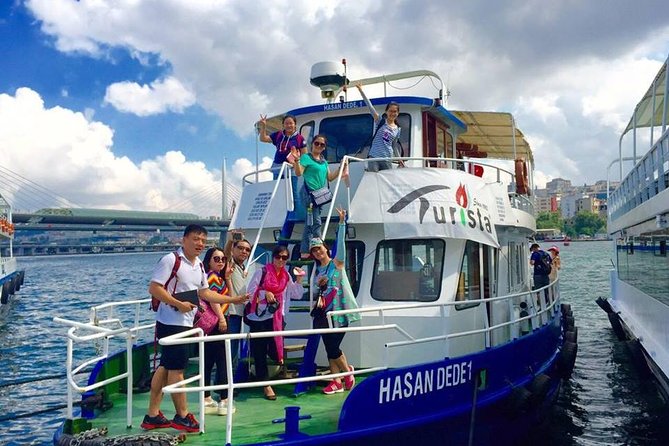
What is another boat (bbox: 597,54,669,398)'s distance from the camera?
9273 millimetres

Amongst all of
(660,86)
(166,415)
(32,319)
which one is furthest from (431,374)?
(32,319)

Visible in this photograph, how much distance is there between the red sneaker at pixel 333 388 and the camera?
6551mm

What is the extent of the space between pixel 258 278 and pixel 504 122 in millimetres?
7801

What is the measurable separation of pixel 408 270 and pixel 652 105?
662cm

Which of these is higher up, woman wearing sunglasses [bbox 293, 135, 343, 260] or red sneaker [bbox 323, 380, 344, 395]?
woman wearing sunglasses [bbox 293, 135, 343, 260]

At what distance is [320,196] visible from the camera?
766cm

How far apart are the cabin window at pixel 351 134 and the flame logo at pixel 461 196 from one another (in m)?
1.28

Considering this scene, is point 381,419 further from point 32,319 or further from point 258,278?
point 32,319

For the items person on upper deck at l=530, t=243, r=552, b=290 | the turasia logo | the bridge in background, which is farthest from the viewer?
the bridge in background

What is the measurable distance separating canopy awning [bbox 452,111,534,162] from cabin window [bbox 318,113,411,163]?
111 inches

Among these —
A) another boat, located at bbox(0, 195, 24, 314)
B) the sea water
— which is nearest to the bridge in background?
another boat, located at bbox(0, 195, 24, 314)

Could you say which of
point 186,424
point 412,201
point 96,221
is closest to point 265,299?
point 186,424

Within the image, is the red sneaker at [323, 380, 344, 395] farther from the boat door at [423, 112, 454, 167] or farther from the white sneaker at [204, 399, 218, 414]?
the boat door at [423, 112, 454, 167]

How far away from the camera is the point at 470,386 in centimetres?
634
